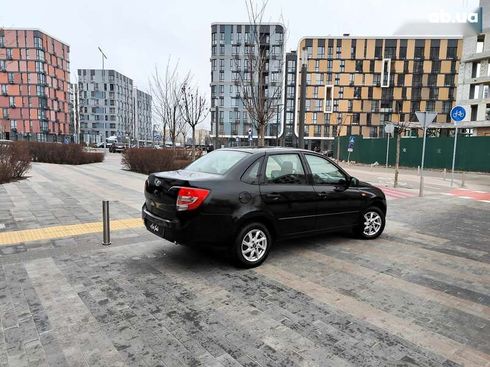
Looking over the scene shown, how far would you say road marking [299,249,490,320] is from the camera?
4.07 metres

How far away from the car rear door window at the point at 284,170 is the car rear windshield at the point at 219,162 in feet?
1.33

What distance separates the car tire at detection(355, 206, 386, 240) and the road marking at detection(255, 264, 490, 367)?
2.30 metres

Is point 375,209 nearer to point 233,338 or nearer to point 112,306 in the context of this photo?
point 233,338

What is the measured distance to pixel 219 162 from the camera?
18.1ft

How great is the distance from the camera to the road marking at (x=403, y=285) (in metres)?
4.07

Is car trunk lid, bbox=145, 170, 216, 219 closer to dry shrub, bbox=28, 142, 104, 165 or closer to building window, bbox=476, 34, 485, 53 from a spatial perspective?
dry shrub, bbox=28, 142, 104, 165

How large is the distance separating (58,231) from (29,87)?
9663 cm

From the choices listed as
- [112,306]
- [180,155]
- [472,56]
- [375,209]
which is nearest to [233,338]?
[112,306]

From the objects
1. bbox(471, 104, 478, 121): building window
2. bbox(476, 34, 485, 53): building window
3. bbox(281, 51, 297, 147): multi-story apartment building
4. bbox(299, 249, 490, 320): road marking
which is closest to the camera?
bbox(299, 249, 490, 320): road marking

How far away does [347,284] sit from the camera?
15.2 feet

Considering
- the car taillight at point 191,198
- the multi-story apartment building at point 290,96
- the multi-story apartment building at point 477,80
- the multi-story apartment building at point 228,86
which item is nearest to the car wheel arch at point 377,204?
the car taillight at point 191,198

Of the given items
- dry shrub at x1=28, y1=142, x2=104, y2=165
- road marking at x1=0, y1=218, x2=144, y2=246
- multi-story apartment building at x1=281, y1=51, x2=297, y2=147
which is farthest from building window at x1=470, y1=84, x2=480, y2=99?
road marking at x1=0, y1=218, x2=144, y2=246

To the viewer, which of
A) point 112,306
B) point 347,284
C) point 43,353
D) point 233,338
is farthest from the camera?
point 347,284

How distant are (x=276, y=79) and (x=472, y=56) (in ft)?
115
